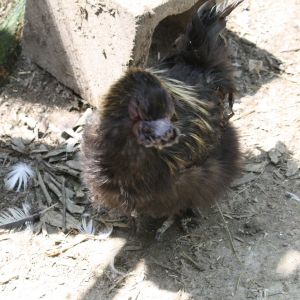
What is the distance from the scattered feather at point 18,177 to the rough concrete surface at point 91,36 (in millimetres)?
932

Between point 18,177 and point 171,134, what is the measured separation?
176 cm

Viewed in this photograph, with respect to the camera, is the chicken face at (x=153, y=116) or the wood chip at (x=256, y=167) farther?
the wood chip at (x=256, y=167)

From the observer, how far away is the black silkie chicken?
3.41m

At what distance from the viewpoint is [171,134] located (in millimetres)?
3271

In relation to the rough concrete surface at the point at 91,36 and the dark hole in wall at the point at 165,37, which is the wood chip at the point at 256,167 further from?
the dark hole in wall at the point at 165,37

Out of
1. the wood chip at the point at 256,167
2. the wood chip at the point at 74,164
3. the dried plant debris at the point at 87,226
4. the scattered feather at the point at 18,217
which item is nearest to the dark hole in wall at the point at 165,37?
the wood chip at the point at 74,164

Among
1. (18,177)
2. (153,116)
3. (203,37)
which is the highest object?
(153,116)

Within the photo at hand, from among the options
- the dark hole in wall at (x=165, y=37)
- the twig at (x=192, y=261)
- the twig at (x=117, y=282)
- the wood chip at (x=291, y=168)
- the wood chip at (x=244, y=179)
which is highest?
the dark hole in wall at (x=165, y=37)

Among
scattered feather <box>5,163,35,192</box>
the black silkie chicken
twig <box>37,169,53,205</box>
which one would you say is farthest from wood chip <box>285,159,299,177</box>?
scattered feather <box>5,163,35,192</box>

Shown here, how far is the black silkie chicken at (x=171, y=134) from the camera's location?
341 cm

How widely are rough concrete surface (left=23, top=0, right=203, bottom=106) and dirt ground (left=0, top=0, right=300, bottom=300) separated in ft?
0.79

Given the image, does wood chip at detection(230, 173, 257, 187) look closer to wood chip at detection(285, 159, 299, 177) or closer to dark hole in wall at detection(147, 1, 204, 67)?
wood chip at detection(285, 159, 299, 177)

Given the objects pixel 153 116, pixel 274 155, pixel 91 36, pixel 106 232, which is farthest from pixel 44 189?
pixel 274 155

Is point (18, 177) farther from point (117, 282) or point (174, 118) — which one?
point (174, 118)
